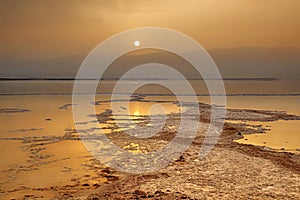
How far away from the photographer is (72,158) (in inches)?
528

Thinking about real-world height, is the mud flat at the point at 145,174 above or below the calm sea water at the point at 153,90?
below

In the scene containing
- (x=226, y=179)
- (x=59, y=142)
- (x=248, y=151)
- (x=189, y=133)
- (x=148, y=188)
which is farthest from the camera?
(x=189, y=133)

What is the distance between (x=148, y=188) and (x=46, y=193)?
299 cm

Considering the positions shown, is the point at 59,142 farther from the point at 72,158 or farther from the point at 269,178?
the point at 269,178

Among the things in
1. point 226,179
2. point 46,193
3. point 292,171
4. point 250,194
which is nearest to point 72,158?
point 46,193

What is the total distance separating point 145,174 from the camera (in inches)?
444

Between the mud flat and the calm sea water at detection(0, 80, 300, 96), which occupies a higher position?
the calm sea water at detection(0, 80, 300, 96)

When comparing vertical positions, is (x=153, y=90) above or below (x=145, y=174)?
above

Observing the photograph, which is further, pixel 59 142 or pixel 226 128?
pixel 226 128

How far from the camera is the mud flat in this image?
9.27 m

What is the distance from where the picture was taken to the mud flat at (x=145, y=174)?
9273mm

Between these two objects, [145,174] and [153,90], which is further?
[153,90]

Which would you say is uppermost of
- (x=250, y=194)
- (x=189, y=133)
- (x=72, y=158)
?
(x=189, y=133)

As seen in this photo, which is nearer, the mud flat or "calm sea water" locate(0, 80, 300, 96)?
the mud flat
